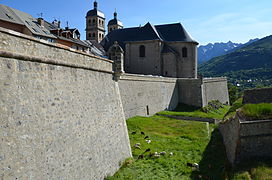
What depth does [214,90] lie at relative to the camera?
3650cm

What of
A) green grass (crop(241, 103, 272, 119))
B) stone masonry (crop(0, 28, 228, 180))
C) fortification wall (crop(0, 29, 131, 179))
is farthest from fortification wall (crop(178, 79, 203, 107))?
fortification wall (crop(0, 29, 131, 179))

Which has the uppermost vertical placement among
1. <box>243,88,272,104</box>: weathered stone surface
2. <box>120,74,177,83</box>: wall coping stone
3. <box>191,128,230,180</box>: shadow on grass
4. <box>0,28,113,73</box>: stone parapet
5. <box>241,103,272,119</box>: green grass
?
<box>0,28,113,73</box>: stone parapet

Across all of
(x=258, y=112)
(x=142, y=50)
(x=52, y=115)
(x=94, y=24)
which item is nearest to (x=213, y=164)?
(x=258, y=112)

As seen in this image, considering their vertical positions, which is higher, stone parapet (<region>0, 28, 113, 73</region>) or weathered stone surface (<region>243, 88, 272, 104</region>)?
stone parapet (<region>0, 28, 113, 73</region>)

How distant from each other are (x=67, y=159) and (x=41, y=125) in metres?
1.55

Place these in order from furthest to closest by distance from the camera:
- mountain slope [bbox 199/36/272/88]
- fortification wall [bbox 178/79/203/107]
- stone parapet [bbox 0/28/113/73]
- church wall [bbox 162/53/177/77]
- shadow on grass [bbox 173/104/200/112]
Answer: mountain slope [bbox 199/36/272/88]
church wall [bbox 162/53/177/77]
fortification wall [bbox 178/79/203/107]
shadow on grass [bbox 173/104/200/112]
stone parapet [bbox 0/28/113/73]

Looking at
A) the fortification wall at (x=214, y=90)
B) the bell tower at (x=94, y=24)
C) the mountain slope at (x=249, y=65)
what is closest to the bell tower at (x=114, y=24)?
the bell tower at (x=94, y=24)

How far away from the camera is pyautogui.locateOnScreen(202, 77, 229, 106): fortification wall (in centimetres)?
3219

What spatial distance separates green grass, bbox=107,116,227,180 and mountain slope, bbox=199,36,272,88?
381 ft

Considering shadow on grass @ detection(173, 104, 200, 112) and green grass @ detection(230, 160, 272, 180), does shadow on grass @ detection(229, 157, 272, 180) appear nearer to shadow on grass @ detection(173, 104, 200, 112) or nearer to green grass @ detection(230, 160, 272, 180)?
green grass @ detection(230, 160, 272, 180)

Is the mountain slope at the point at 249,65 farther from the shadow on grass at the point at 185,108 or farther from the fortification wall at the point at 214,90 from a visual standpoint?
the shadow on grass at the point at 185,108

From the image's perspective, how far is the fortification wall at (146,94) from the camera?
1888cm

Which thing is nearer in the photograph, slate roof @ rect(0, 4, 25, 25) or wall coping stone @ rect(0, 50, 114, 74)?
wall coping stone @ rect(0, 50, 114, 74)

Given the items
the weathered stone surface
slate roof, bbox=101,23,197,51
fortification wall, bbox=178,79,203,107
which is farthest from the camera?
slate roof, bbox=101,23,197,51
